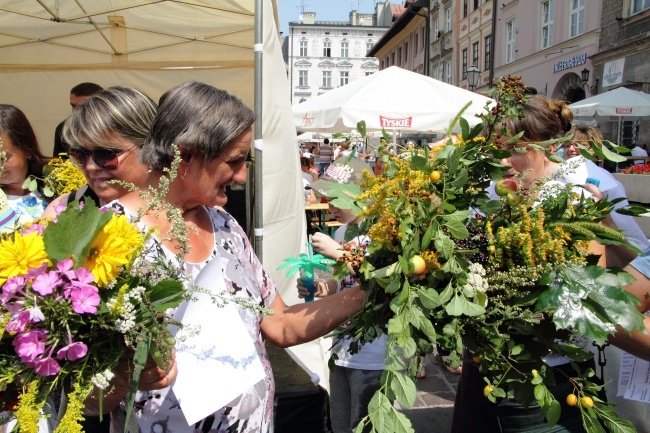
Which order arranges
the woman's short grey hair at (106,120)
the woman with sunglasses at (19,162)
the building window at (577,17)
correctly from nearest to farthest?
the woman's short grey hair at (106,120) < the woman with sunglasses at (19,162) < the building window at (577,17)

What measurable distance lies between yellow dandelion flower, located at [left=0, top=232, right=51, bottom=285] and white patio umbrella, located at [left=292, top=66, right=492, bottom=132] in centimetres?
499

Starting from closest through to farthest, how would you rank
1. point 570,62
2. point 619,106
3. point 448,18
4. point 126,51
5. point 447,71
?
1. point 126,51
2. point 619,106
3. point 570,62
4. point 448,18
5. point 447,71

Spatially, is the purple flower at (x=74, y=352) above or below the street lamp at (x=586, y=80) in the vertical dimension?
below

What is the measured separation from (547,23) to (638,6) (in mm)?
5433

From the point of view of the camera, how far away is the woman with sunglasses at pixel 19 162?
8.01 ft

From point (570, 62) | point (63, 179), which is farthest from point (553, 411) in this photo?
point (570, 62)

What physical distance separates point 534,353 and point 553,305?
19 cm

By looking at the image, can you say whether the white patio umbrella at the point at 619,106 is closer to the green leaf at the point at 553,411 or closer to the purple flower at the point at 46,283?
the green leaf at the point at 553,411

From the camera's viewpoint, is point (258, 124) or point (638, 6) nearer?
point (258, 124)

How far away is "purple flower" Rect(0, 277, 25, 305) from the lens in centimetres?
97

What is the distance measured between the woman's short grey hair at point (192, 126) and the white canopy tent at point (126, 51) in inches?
95.9

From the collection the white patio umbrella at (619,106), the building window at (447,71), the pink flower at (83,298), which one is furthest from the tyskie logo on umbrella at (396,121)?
the building window at (447,71)

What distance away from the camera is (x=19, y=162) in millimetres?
2506

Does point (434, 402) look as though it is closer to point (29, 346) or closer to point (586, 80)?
point (29, 346)
